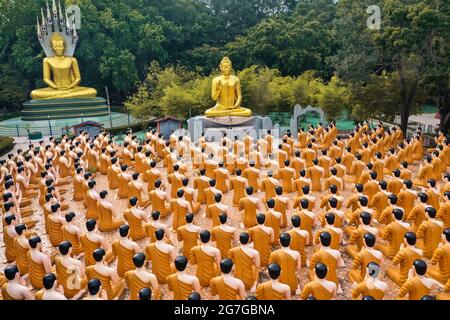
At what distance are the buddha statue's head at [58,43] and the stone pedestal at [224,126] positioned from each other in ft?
44.7

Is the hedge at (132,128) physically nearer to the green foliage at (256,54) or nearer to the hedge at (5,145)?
the green foliage at (256,54)

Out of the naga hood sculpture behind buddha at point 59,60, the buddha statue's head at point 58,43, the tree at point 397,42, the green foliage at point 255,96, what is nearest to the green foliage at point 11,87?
the naga hood sculpture behind buddha at point 59,60

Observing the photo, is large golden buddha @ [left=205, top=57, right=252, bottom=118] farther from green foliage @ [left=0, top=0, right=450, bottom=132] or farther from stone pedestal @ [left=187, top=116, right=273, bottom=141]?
green foliage @ [left=0, top=0, right=450, bottom=132]

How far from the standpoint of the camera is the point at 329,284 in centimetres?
512

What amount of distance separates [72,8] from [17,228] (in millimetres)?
25569

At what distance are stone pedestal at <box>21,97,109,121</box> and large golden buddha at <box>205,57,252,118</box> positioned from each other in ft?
36.5

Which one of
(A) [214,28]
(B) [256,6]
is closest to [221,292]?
(A) [214,28]

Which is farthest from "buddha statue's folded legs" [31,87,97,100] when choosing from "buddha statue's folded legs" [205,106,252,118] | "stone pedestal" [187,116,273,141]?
"buddha statue's folded legs" [205,106,252,118]

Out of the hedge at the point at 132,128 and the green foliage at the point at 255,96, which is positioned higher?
the green foliage at the point at 255,96

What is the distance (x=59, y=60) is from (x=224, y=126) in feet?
48.5

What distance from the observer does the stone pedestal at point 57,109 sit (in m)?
26.4

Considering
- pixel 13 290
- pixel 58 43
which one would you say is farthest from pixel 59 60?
pixel 13 290

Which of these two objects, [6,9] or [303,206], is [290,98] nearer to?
[303,206]

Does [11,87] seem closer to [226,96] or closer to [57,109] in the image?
[57,109]
